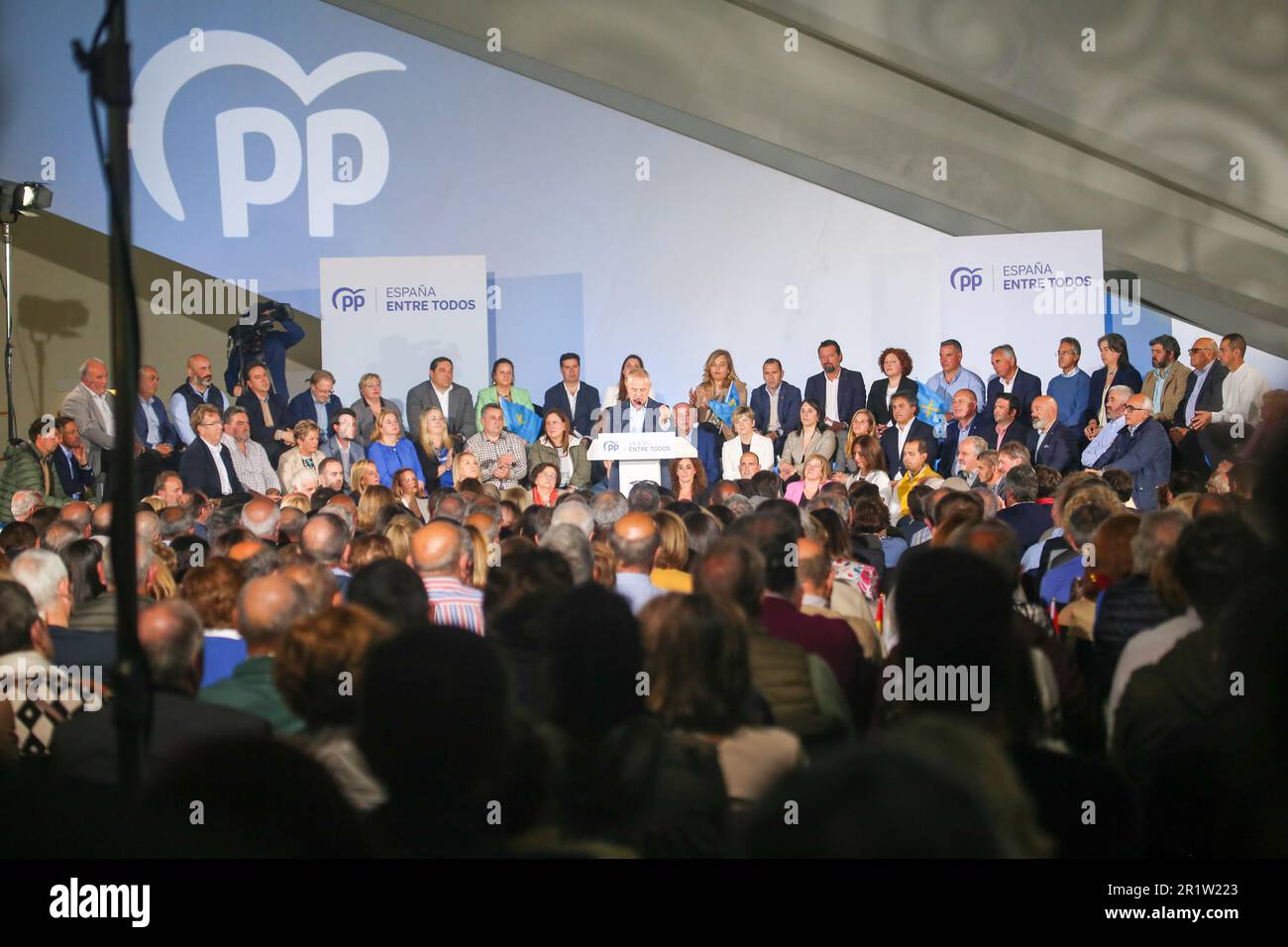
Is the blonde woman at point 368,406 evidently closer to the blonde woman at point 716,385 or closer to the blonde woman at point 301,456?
the blonde woman at point 301,456

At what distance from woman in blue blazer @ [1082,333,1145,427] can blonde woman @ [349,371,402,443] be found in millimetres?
4826

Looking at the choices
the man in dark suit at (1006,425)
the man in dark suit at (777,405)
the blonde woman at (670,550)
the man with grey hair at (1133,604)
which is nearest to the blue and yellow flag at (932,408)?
the man in dark suit at (1006,425)

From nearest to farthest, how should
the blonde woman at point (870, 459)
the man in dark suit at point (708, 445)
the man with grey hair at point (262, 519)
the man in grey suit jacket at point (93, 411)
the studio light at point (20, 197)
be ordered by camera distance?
the man with grey hair at point (262, 519)
the blonde woman at point (870, 459)
the man in dark suit at point (708, 445)
the man in grey suit jacket at point (93, 411)
the studio light at point (20, 197)

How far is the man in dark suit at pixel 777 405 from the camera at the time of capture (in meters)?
9.02

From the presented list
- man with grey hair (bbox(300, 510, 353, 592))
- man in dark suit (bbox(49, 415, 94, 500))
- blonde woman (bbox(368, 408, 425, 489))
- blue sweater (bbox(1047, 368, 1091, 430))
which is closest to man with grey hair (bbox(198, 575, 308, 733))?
man with grey hair (bbox(300, 510, 353, 592))

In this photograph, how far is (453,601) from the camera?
11.9 ft

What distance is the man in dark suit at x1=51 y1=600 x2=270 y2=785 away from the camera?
8.39ft

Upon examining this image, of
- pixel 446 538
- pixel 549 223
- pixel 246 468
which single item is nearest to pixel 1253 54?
pixel 549 223

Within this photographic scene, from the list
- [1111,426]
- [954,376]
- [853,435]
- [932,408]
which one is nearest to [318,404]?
[853,435]

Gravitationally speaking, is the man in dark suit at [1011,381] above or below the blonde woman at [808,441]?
above

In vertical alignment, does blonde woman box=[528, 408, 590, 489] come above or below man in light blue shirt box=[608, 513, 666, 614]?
above

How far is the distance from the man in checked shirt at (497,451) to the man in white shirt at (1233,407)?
439 centimetres

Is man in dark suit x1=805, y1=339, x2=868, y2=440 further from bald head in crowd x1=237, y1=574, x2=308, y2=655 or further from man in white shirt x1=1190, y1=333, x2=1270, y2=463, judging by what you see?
bald head in crowd x1=237, y1=574, x2=308, y2=655

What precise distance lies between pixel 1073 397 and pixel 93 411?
6.92 m
